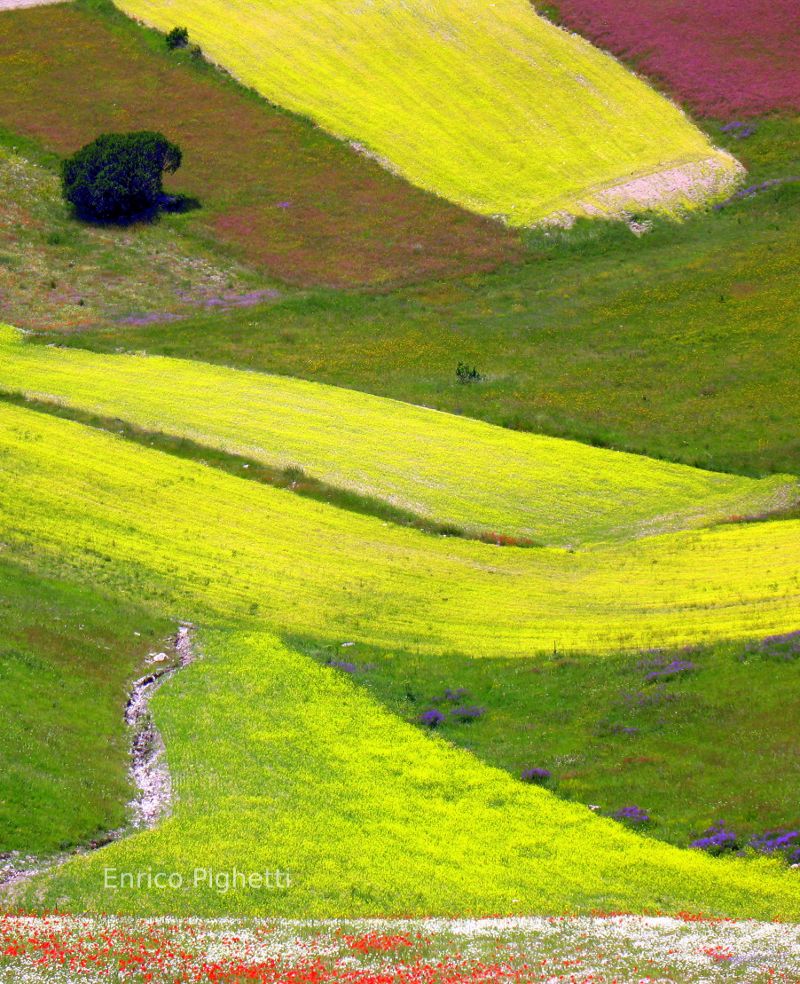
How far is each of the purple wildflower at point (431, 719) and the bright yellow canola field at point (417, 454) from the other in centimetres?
1682

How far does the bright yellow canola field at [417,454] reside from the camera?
213 feet

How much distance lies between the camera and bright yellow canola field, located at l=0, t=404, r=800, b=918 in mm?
35875

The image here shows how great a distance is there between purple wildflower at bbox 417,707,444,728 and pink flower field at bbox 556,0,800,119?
79.7m

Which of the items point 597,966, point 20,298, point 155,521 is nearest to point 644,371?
point 155,521

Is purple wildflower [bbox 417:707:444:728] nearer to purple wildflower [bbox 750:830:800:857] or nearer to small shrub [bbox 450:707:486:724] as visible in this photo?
small shrub [bbox 450:707:486:724]

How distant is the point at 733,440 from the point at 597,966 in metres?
46.9

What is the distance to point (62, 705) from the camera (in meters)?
44.6

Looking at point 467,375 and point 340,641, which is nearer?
point 340,641

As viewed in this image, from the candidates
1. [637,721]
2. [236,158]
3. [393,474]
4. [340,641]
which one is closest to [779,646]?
[637,721]

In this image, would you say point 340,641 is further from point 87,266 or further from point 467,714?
point 87,266

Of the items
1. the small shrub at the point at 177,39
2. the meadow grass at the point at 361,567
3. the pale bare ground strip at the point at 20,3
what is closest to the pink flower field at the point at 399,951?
the meadow grass at the point at 361,567

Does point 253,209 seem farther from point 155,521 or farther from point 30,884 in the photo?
Answer: point 30,884

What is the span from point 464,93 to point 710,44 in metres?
22.6

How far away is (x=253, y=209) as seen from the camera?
337ft
